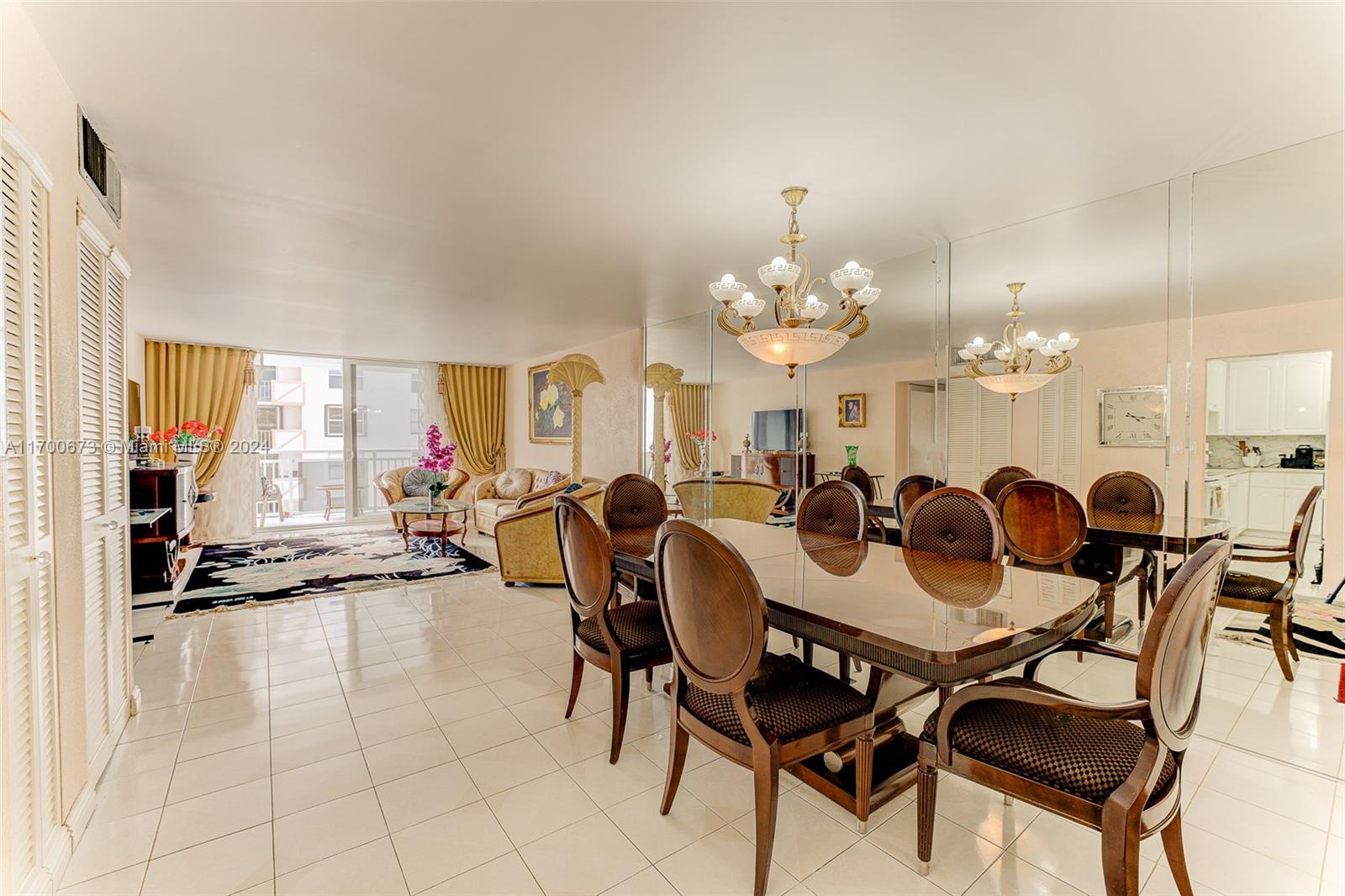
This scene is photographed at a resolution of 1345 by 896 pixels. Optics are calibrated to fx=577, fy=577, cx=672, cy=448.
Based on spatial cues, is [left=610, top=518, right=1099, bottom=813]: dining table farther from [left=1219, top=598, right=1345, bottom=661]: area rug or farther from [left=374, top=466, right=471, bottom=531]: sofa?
[left=374, top=466, right=471, bottom=531]: sofa

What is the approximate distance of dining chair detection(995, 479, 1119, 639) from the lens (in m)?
2.83

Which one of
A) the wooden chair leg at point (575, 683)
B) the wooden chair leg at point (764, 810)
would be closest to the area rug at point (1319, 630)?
the wooden chair leg at point (764, 810)

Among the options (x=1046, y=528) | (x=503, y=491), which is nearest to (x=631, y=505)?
(x=1046, y=528)

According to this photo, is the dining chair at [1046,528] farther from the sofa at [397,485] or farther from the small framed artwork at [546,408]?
the sofa at [397,485]

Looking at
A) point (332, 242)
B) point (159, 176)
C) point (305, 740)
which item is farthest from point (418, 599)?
point (159, 176)

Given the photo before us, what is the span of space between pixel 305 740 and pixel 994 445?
3.84 meters

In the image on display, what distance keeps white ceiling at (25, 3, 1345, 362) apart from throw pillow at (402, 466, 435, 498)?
149 inches

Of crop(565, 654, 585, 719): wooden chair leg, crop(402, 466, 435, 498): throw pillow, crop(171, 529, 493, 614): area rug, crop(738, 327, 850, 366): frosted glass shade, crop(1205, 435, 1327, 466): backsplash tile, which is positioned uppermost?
crop(738, 327, 850, 366): frosted glass shade

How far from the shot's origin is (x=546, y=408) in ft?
25.4

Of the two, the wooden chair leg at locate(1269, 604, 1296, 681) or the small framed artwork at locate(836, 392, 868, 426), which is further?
the small framed artwork at locate(836, 392, 868, 426)

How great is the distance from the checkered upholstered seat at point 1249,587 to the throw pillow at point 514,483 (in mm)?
6269

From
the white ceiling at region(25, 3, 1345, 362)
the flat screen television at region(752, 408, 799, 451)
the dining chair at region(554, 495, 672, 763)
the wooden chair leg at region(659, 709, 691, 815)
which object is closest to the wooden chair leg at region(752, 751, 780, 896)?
the wooden chair leg at region(659, 709, 691, 815)

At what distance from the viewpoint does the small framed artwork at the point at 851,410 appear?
14.3ft

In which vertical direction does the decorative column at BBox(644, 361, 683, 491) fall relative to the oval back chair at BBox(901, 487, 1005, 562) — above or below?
above
